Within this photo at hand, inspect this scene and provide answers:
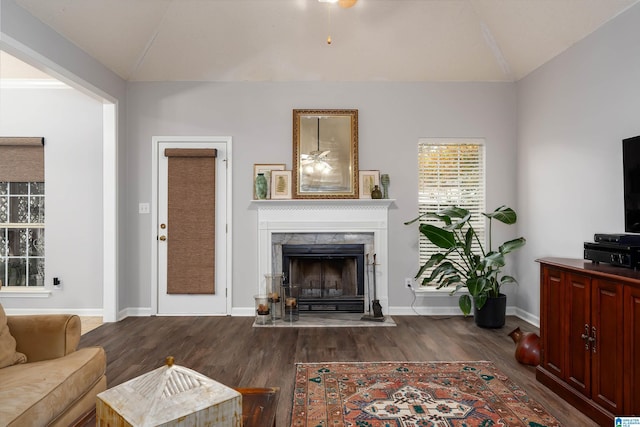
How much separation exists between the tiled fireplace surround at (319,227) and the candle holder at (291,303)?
263 millimetres

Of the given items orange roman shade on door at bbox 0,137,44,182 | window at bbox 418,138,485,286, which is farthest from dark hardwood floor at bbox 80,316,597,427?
orange roman shade on door at bbox 0,137,44,182

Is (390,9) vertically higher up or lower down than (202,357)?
higher up

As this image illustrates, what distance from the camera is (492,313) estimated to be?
3.89 metres

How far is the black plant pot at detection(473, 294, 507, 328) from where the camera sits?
3.89 metres

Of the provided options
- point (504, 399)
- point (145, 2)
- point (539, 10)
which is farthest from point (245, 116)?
point (504, 399)

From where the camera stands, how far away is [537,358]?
2891mm

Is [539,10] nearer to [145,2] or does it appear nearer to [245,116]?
[245,116]

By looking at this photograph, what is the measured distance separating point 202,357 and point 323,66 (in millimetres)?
3323

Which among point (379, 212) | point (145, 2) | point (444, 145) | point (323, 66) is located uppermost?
point (145, 2)

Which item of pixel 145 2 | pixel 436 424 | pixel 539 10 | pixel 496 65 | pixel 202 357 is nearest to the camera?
pixel 436 424

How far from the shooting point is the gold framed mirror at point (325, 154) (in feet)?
14.4

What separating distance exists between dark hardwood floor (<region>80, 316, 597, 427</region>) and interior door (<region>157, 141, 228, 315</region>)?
269 millimetres

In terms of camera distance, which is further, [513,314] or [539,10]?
[513,314]

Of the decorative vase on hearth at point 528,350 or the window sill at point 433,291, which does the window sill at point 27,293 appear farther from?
the decorative vase on hearth at point 528,350
